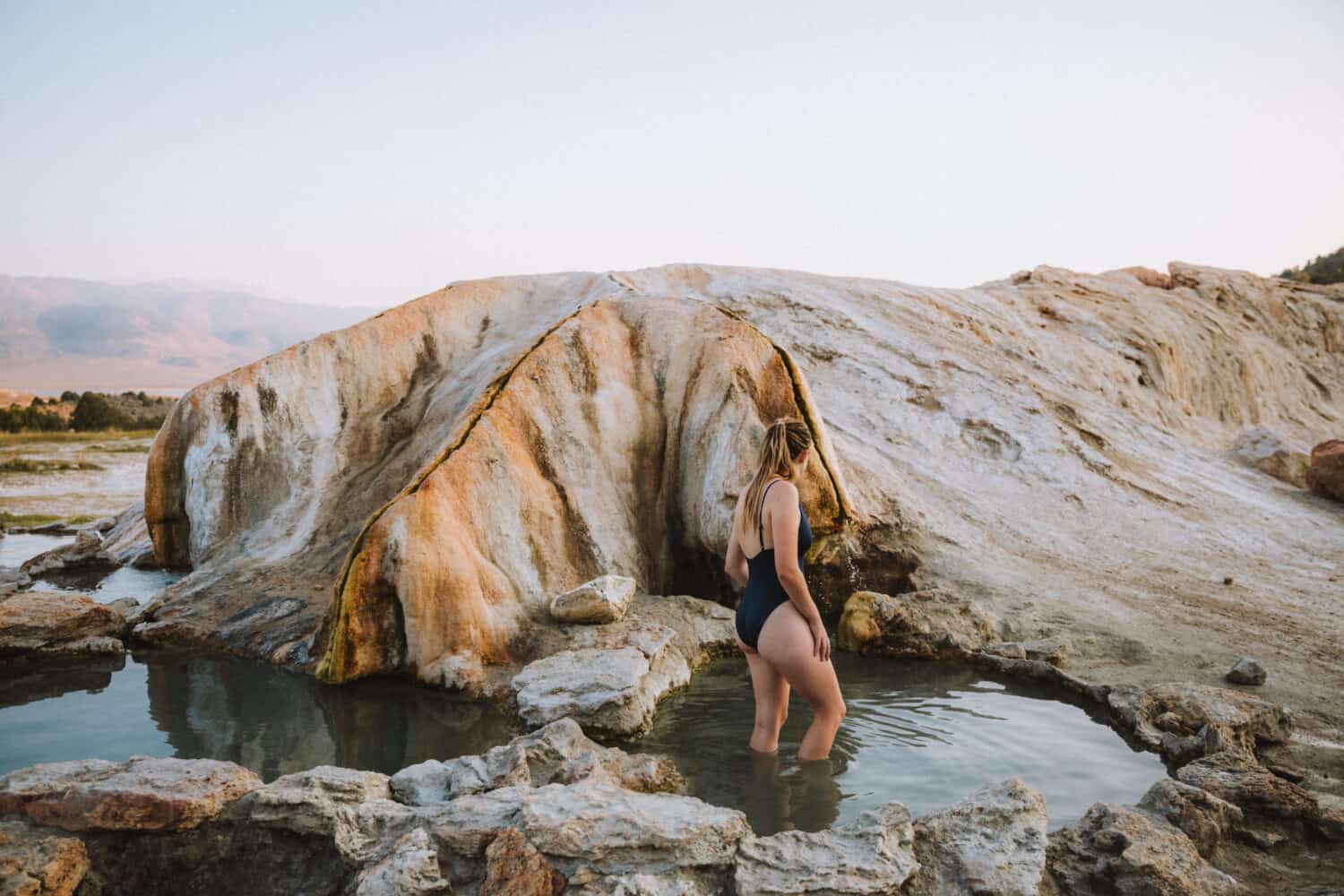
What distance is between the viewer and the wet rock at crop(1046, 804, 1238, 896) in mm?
4445

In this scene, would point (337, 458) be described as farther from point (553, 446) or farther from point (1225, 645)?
point (1225, 645)

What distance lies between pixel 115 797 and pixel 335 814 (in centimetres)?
110

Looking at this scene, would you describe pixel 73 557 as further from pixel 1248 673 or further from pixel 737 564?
pixel 1248 673

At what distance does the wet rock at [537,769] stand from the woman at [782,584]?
3.03ft

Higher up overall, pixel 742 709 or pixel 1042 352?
pixel 1042 352

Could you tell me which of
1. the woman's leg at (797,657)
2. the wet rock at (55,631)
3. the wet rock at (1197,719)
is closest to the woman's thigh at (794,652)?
the woman's leg at (797,657)

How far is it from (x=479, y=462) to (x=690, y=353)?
3.09 metres

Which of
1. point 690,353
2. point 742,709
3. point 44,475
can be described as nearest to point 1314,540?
point 690,353

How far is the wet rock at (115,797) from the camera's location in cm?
470

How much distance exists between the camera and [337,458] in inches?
451

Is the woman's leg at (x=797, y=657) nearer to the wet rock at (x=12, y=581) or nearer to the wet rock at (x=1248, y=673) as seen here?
the wet rock at (x=1248, y=673)

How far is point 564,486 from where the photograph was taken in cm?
966

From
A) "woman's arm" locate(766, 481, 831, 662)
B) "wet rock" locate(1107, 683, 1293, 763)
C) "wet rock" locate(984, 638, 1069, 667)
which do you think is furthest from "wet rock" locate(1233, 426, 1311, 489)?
"woman's arm" locate(766, 481, 831, 662)

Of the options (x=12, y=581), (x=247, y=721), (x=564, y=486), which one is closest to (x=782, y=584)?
(x=247, y=721)
